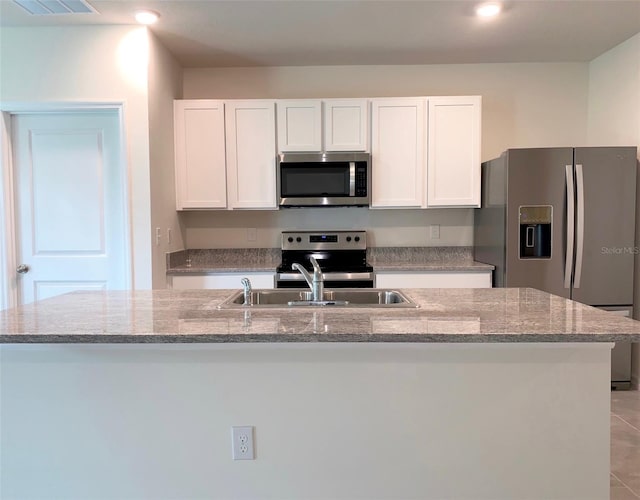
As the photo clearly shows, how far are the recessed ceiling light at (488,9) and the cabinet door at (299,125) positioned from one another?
1285mm

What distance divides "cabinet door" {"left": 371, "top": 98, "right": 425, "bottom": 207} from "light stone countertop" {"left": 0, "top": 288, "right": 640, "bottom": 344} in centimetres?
167

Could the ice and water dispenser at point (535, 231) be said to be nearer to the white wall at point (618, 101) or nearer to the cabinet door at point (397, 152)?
the white wall at point (618, 101)

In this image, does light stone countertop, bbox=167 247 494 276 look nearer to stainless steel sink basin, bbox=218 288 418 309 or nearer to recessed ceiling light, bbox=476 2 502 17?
stainless steel sink basin, bbox=218 288 418 309

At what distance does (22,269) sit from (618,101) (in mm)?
4713

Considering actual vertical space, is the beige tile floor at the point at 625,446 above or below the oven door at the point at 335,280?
below

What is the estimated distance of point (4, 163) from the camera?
301cm

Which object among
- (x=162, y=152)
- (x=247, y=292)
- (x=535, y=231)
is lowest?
(x=247, y=292)

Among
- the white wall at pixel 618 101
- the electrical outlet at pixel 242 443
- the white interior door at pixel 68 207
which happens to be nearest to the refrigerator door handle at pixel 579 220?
the white wall at pixel 618 101

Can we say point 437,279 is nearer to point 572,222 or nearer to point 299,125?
point 572,222

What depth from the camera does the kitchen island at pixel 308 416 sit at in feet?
5.04

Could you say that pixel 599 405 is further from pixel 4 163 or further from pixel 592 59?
pixel 4 163

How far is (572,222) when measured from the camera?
3.07m

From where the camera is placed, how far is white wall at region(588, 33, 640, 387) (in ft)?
10.4

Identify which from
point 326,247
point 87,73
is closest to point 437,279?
point 326,247
